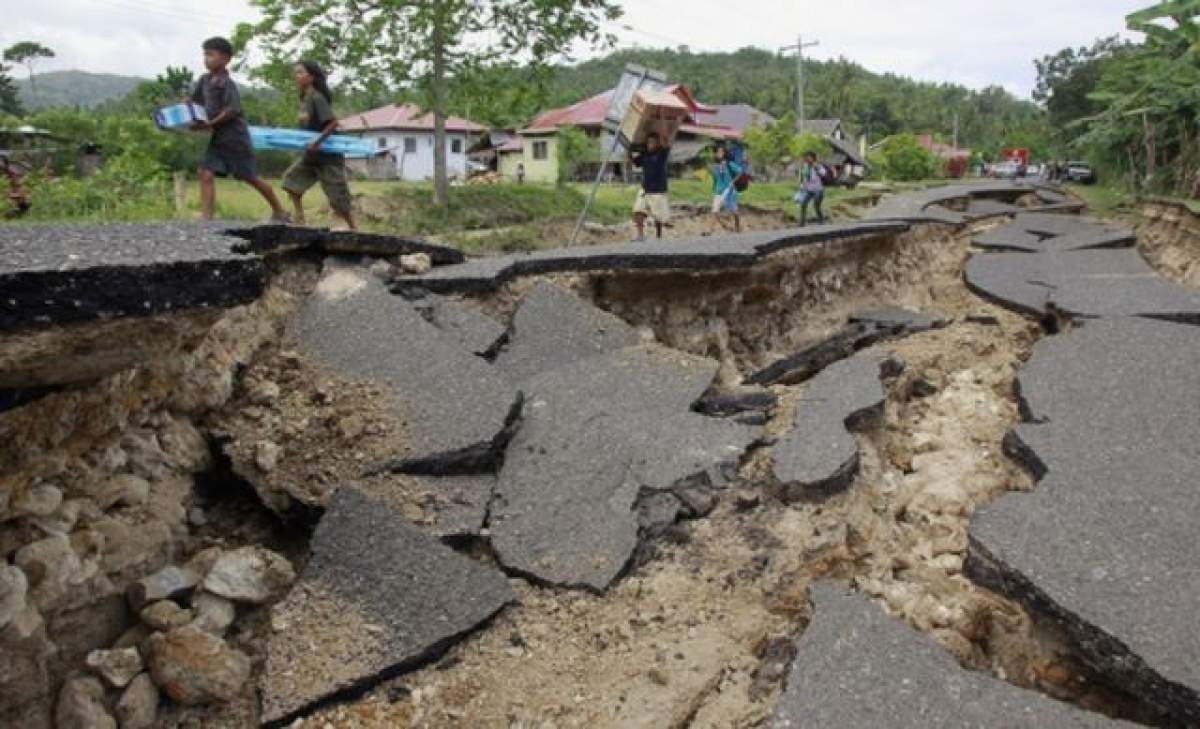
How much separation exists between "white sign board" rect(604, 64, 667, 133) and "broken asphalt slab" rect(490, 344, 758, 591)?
5.29 meters

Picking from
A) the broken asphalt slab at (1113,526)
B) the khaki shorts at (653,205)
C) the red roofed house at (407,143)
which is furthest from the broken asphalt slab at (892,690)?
the red roofed house at (407,143)

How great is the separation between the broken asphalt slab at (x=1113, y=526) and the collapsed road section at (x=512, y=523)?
0.01 m

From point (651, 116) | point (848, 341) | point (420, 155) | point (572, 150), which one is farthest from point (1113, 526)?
point (420, 155)

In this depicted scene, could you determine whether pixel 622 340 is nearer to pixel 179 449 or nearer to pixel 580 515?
pixel 580 515

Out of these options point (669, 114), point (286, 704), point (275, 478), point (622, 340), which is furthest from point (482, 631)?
point (669, 114)

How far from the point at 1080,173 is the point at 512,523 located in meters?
41.8

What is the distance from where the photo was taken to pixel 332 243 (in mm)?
4578

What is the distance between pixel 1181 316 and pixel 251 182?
717 cm

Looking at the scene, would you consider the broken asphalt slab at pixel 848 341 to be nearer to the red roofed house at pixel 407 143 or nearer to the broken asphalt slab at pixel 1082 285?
the broken asphalt slab at pixel 1082 285

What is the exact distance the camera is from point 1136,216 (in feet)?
44.7

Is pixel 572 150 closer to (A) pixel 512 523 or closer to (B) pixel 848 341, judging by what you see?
(B) pixel 848 341

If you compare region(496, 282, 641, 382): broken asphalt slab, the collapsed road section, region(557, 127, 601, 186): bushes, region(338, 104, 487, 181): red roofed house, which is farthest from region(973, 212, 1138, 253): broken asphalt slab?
region(338, 104, 487, 181): red roofed house

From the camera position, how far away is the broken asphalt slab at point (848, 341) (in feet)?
17.2

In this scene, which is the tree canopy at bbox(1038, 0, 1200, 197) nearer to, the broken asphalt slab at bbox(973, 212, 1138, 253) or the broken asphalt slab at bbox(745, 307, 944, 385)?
the broken asphalt slab at bbox(973, 212, 1138, 253)
